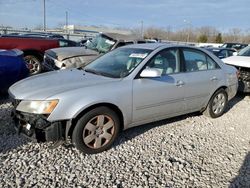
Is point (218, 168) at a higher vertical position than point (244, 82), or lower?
lower

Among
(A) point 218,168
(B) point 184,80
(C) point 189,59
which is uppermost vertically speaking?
(C) point 189,59

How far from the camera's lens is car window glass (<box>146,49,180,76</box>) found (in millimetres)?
4418

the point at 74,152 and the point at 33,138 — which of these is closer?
the point at 33,138

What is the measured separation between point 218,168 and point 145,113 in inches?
52.5

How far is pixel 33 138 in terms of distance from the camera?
11.4 feet

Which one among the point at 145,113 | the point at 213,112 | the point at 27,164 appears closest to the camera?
the point at 27,164

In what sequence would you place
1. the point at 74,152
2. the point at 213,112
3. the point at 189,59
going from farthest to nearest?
the point at 213,112, the point at 189,59, the point at 74,152

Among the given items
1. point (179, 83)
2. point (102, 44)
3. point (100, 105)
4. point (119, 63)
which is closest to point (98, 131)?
point (100, 105)

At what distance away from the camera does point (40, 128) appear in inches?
134

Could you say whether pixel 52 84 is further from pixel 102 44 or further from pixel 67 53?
pixel 102 44

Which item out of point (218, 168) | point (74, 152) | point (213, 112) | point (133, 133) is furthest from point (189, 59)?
point (74, 152)

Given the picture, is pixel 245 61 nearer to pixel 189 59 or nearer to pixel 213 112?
pixel 213 112

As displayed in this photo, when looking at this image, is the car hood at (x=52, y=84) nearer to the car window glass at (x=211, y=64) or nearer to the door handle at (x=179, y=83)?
the door handle at (x=179, y=83)

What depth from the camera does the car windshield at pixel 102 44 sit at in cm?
845
